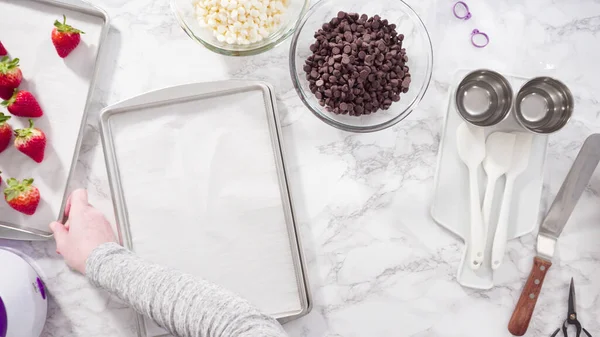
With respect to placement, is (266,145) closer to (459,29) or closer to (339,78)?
(339,78)

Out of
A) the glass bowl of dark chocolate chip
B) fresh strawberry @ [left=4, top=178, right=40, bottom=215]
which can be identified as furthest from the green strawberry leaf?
the glass bowl of dark chocolate chip

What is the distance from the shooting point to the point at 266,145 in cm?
101

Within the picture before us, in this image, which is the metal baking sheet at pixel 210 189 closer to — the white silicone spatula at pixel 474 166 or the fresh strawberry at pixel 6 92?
the fresh strawberry at pixel 6 92

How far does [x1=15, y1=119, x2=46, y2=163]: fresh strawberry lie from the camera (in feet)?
3.28

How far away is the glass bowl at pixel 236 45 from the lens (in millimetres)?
950

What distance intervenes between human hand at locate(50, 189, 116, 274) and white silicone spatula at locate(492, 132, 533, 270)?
2.63ft

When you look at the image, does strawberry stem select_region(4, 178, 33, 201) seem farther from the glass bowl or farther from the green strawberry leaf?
the glass bowl

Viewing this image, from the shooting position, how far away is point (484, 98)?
1.02 m

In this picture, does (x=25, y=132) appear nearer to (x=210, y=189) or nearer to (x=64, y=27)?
(x=64, y=27)

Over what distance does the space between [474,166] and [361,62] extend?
33 centimetres

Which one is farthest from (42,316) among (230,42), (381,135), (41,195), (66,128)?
(381,135)

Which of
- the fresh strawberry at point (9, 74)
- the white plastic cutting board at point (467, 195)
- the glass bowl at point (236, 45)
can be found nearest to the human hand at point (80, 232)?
the fresh strawberry at point (9, 74)

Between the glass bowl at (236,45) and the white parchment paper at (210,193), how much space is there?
98 millimetres

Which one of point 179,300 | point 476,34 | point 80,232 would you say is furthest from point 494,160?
point 80,232
